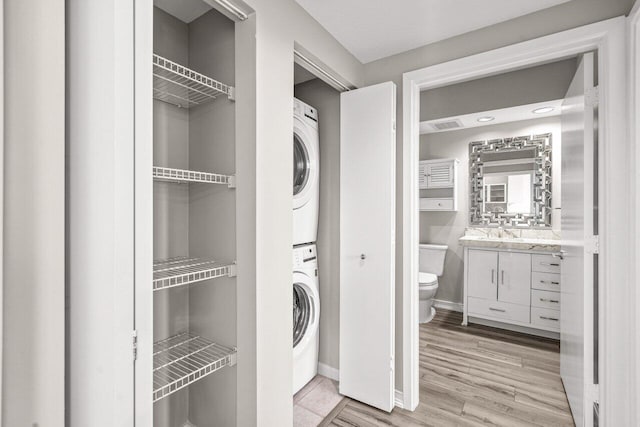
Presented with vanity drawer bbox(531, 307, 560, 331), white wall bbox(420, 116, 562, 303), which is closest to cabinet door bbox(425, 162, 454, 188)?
white wall bbox(420, 116, 562, 303)

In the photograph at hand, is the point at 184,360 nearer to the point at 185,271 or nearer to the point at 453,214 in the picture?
the point at 185,271

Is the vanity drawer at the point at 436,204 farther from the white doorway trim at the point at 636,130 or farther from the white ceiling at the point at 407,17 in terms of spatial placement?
the white doorway trim at the point at 636,130

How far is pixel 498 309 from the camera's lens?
3355 millimetres

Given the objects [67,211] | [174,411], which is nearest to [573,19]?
[67,211]

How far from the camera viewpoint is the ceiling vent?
11.2 ft

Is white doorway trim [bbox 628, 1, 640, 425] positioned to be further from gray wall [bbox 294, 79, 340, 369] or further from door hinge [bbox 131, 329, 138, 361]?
door hinge [bbox 131, 329, 138, 361]

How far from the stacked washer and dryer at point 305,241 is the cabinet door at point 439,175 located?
2.14 m

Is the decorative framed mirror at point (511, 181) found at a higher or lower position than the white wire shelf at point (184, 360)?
higher

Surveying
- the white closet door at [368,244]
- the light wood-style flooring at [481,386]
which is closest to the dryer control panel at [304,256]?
the white closet door at [368,244]

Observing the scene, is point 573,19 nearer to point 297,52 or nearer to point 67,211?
point 297,52

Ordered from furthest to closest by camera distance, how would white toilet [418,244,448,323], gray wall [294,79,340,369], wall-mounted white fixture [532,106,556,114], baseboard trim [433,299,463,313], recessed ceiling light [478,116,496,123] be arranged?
baseboard trim [433,299,463,313] → white toilet [418,244,448,323] → recessed ceiling light [478,116,496,123] → wall-mounted white fixture [532,106,556,114] → gray wall [294,79,340,369]

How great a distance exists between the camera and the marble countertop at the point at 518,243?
3105 mm

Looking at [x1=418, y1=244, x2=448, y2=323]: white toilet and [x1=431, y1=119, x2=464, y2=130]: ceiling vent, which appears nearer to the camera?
[x1=431, y1=119, x2=464, y2=130]: ceiling vent

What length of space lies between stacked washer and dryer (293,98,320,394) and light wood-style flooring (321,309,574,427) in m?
0.40
